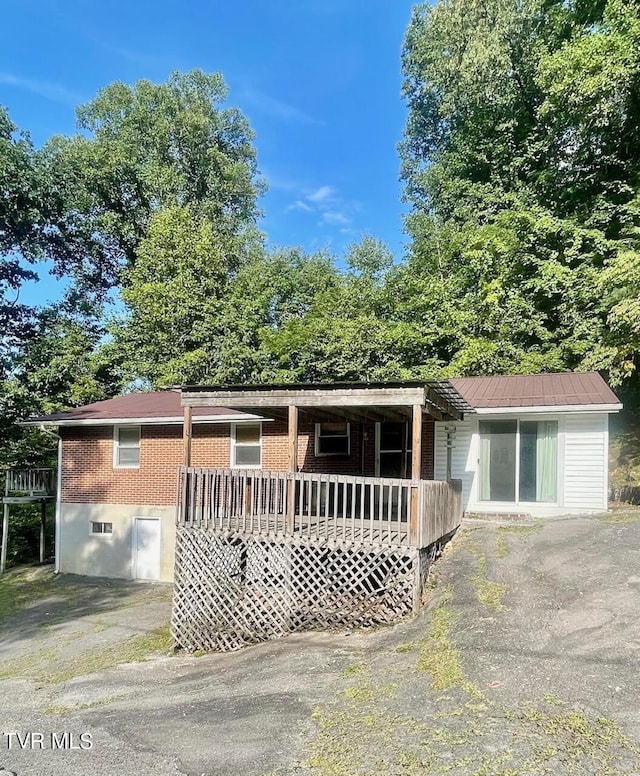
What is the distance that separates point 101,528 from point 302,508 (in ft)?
28.6

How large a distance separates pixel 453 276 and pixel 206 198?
1496 centimetres

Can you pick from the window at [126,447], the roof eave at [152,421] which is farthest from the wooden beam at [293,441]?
the window at [126,447]

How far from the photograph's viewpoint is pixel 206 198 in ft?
101

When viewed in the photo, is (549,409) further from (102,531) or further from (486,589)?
(102,531)

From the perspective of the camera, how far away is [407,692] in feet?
16.2

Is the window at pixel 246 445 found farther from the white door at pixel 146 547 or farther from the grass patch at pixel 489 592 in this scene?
the grass patch at pixel 489 592

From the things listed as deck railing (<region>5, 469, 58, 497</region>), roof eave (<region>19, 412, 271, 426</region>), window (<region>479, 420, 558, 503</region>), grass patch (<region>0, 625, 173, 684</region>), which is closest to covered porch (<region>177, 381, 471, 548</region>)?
window (<region>479, 420, 558, 503</region>)

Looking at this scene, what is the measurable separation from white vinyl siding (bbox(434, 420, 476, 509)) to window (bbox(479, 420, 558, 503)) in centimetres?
26

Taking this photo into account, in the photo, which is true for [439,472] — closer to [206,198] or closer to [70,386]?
[70,386]

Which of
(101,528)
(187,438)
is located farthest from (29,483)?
(187,438)

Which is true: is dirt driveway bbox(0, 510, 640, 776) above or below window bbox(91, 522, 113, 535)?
above

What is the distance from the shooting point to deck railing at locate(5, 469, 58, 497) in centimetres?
1755

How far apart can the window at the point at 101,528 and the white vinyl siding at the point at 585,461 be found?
11436mm

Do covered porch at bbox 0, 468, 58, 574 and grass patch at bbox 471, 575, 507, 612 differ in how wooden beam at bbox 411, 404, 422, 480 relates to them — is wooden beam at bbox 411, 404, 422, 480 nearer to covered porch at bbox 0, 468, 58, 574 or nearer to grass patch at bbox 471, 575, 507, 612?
grass patch at bbox 471, 575, 507, 612
